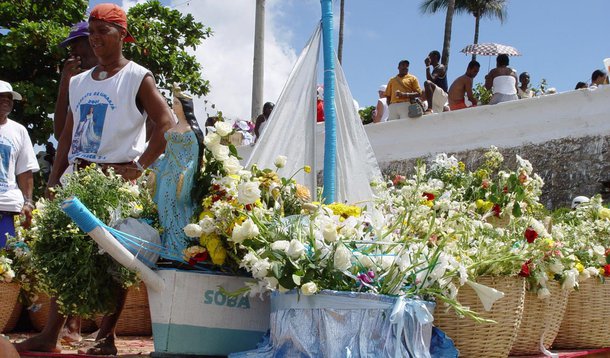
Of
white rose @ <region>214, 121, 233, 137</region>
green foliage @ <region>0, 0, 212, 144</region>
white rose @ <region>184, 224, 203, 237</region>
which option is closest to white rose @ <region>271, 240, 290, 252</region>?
white rose @ <region>184, 224, 203, 237</region>

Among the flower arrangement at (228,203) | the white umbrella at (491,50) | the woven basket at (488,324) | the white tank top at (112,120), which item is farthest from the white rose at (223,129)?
the white umbrella at (491,50)

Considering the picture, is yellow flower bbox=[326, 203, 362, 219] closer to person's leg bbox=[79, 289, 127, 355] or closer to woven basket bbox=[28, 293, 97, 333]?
person's leg bbox=[79, 289, 127, 355]

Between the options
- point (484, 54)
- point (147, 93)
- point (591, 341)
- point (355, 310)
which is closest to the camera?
point (355, 310)

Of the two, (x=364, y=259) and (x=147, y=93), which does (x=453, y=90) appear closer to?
(x=147, y=93)

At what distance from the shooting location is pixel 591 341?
458 cm

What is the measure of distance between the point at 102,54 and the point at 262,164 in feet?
3.29

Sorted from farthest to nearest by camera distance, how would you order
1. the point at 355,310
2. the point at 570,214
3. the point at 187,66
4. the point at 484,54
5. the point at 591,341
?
the point at 484,54 → the point at 187,66 → the point at 570,214 → the point at 591,341 → the point at 355,310

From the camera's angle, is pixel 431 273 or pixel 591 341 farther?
pixel 591 341

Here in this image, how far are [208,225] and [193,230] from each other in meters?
0.06

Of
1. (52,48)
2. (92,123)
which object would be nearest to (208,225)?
(92,123)

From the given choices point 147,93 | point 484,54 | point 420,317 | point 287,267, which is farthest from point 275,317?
point 484,54

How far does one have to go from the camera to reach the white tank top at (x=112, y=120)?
167 inches

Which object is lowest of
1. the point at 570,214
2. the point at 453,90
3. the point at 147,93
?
the point at 570,214

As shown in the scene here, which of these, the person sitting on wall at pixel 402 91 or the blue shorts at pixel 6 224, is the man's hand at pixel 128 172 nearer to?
the blue shorts at pixel 6 224
